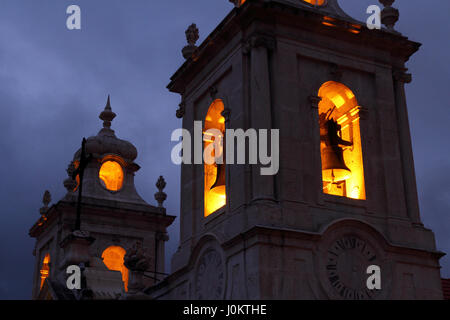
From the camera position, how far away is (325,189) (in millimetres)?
23453

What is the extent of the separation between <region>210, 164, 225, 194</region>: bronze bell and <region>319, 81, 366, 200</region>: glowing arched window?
2840 millimetres

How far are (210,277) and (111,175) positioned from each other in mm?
24954

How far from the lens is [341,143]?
75.9 ft

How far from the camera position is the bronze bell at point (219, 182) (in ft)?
77.4

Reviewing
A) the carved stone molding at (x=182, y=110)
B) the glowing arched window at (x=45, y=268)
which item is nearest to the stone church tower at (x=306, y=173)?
the carved stone molding at (x=182, y=110)

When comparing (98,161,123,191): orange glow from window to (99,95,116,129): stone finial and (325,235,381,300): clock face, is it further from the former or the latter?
(325,235,381,300): clock face

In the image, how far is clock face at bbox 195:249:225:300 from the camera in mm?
21438

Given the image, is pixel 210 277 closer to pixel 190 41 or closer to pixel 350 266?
pixel 350 266

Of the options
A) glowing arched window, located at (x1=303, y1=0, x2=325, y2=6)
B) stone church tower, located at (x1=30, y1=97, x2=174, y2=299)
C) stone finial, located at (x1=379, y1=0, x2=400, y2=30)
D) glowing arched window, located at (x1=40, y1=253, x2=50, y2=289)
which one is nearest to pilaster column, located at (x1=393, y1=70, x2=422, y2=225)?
stone finial, located at (x1=379, y1=0, x2=400, y2=30)

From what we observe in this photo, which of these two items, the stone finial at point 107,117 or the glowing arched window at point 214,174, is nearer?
the glowing arched window at point 214,174

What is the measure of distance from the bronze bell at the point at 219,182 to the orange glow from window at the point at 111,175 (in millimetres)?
22120

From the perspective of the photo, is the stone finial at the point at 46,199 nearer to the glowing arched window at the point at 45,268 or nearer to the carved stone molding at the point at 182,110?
the glowing arched window at the point at 45,268

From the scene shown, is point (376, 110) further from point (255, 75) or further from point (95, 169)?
point (95, 169)

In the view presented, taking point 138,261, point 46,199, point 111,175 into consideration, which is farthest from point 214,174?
point 111,175
